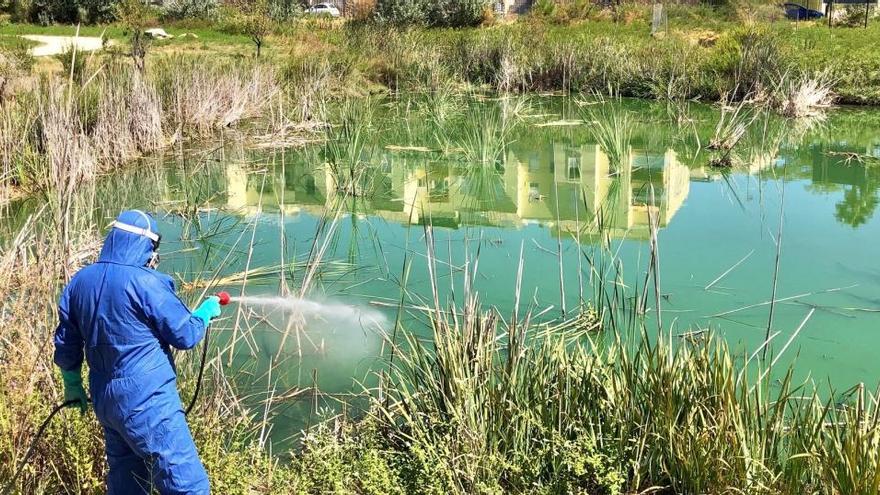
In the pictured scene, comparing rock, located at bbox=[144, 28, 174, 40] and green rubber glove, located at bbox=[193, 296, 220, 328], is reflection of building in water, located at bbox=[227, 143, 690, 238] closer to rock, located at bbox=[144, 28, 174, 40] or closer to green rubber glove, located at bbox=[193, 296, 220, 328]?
green rubber glove, located at bbox=[193, 296, 220, 328]

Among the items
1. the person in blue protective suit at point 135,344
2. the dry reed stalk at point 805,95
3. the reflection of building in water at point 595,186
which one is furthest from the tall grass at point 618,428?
the dry reed stalk at point 805,95

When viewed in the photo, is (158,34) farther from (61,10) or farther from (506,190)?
(506,190)

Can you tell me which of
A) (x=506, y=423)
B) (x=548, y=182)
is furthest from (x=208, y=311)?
(x=548, y=182)

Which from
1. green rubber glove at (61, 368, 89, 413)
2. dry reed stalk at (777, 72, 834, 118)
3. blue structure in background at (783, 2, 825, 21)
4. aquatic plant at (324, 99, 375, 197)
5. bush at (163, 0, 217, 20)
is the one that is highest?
bush at (163, 0, 217, 20)

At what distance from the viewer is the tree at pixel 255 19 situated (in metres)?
20.6

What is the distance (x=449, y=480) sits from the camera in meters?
2.86

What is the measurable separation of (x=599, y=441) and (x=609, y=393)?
20 cm

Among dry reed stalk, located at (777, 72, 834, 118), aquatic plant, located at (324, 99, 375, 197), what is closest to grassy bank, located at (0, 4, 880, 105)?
dry reed stalk, located at (777, 72, 834, 118)

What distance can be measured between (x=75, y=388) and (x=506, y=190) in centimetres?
675

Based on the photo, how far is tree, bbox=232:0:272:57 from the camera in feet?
67.7

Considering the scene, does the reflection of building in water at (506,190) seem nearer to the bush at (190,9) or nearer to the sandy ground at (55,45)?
the sandy ground at (55,45)

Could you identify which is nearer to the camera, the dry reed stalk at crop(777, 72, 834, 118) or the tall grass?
the tall grass

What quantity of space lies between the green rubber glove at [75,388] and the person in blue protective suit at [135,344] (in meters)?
0.01

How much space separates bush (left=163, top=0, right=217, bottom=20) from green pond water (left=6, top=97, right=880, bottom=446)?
17797mm
